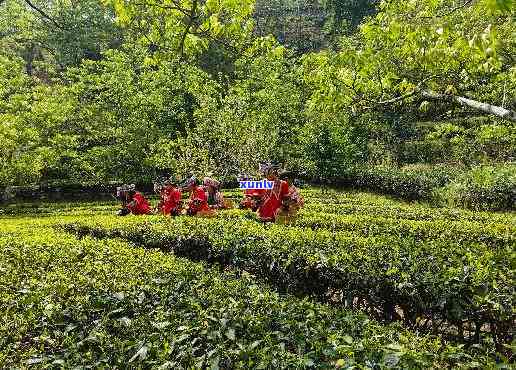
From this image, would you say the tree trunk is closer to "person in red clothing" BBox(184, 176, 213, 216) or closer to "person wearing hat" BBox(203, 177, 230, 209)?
"person in red clothing" BBox(184, 176, 213, 216)

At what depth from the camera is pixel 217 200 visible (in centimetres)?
1257

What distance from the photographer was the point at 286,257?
6.52 m

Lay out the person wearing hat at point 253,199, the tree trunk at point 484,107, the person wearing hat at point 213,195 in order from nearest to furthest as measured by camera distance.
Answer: the tree trunk at point 484,107 < the person wearing hat at point 253,199 < the person wearing hat at point 213,195

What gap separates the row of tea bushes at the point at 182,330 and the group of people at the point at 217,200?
15.6ft

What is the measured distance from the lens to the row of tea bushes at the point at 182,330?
277 cm

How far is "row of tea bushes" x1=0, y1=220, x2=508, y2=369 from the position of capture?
277 centimetres

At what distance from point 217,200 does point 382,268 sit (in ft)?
24.9

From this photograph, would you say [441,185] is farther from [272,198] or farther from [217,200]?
[272,198]

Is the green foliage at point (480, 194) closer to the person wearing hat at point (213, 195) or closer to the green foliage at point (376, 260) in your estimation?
the green foliage at point (376, 260)

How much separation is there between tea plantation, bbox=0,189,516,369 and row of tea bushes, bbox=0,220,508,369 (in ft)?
0.04

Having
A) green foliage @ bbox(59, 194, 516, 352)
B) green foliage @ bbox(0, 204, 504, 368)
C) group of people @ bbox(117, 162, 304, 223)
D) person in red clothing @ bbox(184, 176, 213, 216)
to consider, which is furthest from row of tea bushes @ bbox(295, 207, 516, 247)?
green foliage @ bbox(0, 204, 504, 368)

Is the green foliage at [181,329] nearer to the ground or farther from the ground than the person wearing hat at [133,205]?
farther from the ground

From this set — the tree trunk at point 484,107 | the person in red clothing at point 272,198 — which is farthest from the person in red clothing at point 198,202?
the tree trunk at point 484,107

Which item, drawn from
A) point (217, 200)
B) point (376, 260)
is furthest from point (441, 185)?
point (376, 260)
